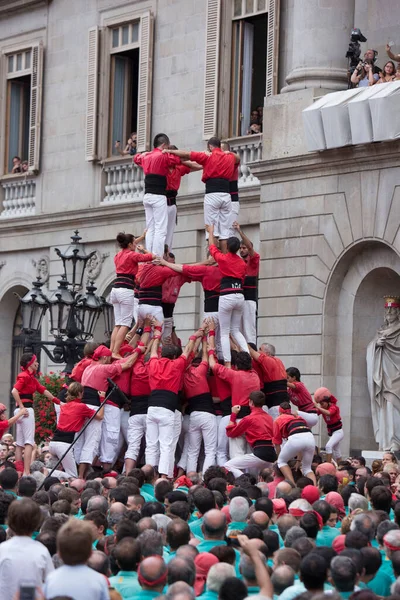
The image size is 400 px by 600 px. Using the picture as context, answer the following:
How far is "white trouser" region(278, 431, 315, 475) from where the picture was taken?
51.5 ft

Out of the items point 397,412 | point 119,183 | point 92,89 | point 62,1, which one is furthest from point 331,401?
point 62,1

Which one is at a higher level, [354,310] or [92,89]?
[92,89]

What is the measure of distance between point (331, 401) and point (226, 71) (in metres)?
9.90

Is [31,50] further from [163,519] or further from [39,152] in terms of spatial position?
[163,519]

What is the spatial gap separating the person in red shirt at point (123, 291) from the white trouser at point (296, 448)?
11.9ft

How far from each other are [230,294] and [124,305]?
6.20 feet

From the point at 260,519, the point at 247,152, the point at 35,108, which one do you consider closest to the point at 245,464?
the point at 260,519

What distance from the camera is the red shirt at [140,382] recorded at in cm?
1775

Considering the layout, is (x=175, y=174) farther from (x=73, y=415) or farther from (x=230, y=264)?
→ (x=73, y=415)

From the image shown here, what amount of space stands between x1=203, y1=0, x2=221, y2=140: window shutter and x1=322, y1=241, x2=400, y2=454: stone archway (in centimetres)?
577

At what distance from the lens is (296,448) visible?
1571 centimetres

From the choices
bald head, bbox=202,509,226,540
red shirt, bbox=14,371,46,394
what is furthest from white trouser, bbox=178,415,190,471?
bald head, bbox=202,509,226,540

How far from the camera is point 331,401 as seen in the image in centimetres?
1942

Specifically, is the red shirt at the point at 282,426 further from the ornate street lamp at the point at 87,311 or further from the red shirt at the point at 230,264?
the ornate street lamp at the point at 87,311
